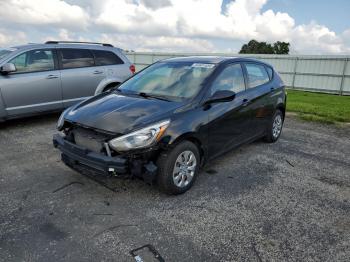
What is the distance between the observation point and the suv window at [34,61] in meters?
6.24

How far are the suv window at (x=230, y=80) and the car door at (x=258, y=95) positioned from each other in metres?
0.21

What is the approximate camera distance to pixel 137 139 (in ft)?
10.6

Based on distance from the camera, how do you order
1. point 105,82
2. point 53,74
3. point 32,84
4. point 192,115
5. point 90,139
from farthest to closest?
point 105,82, point 53,74, point 32,84, point 192,115, point 90,139

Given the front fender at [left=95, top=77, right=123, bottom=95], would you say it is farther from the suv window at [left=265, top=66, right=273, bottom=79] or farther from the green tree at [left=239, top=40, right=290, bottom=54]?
the green tree at [left=239, top=40, right=290, bottom=54]

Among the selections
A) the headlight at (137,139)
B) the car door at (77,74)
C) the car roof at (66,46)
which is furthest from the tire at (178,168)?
the car roof at (66,46)

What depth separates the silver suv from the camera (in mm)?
6129

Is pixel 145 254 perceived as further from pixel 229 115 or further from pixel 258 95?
pixel 258 95

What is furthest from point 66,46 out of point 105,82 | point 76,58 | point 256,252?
point 256,252

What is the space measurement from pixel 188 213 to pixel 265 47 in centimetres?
4637

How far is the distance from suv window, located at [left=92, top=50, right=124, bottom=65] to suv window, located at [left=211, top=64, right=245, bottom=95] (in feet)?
13.4

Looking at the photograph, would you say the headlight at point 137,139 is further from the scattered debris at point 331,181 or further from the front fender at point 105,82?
the front fender at point 105,82

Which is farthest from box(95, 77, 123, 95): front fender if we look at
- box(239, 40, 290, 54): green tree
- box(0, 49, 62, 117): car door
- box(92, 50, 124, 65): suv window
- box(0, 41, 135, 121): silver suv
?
box(239, 40, 290, 54): green tree

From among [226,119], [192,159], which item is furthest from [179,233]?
[226,119]

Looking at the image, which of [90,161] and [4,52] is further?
[4,52]
